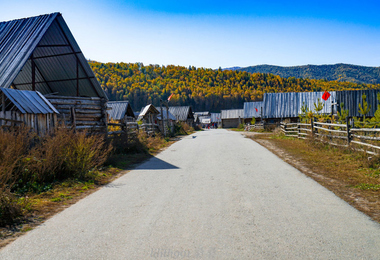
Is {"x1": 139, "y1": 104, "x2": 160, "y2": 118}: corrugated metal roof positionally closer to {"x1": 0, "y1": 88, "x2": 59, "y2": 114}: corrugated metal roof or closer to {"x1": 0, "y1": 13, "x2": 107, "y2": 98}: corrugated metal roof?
{"x1": 0, "y1": 13, "x2": 107, "y2": 98}: corrugated metal roof

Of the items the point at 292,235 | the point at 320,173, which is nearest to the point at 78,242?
the point at 292,235

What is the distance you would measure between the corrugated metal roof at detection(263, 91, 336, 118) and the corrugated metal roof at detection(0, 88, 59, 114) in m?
38.3

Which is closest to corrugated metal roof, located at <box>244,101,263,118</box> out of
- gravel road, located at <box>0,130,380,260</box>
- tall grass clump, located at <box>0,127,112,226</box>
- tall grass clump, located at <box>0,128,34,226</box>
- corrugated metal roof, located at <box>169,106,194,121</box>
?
corrugated metal roof, located at <box>169,106,194,121</box>

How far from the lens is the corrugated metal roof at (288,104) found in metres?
44.2

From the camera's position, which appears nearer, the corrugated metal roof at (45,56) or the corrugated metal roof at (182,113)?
the corrugated metal roof at (45,56)

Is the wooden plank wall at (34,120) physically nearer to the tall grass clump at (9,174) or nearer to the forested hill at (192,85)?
the tall grass clump at (9,174)

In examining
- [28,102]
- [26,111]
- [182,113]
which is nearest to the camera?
[26,111]

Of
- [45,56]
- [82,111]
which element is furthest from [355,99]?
[45,56]

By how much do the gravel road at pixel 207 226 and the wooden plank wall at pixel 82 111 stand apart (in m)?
8.34

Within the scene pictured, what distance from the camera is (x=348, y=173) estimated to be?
29.2 ft

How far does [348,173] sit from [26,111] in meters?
10.0

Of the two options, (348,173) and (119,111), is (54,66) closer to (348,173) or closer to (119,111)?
(348,173)

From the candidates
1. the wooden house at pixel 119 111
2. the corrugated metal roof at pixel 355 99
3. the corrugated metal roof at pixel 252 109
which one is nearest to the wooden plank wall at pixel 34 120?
the wooden house at pixel 119 111

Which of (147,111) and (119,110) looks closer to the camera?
(147,111)
